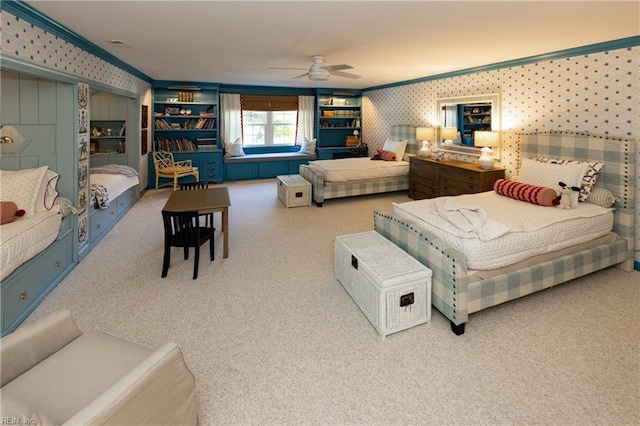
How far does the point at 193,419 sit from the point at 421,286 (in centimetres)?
158

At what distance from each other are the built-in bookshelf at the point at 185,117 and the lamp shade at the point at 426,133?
462 centimetres

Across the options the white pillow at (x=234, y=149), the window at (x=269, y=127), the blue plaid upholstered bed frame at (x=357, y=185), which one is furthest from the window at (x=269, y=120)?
the blue plaid upholstered bed frame at (x=357, y=185)

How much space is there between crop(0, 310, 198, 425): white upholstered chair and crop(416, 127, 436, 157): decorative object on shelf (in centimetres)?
563

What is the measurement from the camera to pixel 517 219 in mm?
2848

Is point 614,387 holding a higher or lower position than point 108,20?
lower

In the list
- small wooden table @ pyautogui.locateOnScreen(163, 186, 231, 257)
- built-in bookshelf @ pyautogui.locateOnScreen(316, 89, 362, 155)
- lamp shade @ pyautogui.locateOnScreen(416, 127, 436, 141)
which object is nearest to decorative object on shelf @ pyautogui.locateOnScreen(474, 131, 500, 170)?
lamp shade @ pyautogui.locateOnScreen(416, 127, 436, 141)

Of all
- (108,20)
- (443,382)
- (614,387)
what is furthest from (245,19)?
(614,387)

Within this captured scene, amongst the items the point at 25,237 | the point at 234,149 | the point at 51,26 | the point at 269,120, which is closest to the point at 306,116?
the point at 269,120

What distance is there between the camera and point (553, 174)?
11.8ft

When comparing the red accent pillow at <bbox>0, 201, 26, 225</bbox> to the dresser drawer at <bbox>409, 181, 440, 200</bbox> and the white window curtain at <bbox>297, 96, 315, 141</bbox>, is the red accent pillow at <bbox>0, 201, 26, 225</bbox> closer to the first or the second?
the dresser drawer at <bbox>409, 181, 440, 200</bbox>

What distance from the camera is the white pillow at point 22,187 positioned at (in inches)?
111

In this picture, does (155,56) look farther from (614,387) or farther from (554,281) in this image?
(614,387)

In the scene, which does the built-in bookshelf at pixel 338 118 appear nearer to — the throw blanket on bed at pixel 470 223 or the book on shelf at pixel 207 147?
the book on shelf at pixel 207 147

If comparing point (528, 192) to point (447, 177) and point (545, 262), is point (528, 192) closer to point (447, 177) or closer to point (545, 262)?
point (545, 262)
